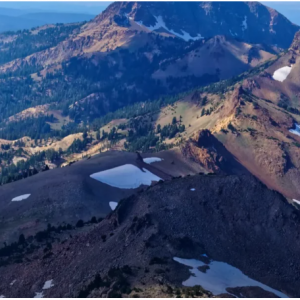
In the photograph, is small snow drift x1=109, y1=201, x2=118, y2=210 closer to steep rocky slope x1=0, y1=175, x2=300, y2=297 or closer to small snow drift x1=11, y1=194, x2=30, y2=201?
small snow drift x1=11, y1=194, x2=30, y2=201

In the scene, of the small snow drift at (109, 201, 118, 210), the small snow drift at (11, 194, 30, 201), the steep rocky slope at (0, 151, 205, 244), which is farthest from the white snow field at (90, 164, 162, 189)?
the small snow drift at (11, 194, 30, 201)

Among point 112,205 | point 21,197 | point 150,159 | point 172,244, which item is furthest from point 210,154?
point 172,244

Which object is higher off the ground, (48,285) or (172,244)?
(172,244)

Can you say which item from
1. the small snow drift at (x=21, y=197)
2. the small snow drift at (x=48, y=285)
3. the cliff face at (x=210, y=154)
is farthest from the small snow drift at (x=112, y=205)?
the small snow drift at (x=48, y=285)

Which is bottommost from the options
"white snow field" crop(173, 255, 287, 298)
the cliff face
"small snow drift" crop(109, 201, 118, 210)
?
the cliff face

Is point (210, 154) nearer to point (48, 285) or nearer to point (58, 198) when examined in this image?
point (58, 198)

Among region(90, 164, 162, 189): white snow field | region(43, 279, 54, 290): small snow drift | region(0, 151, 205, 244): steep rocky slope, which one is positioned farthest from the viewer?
region(90, 164, 162, 189): white snow field

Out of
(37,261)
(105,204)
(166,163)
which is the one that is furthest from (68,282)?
(166,163)

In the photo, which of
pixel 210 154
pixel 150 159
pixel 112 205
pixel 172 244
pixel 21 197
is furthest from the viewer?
pixel 210 154
